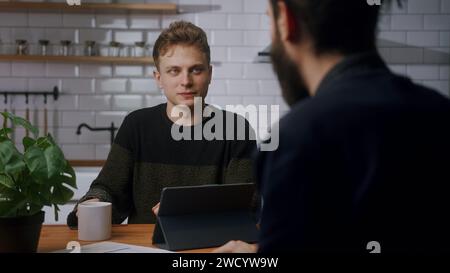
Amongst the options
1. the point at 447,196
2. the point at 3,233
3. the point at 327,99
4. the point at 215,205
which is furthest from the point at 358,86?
the point at 3,233

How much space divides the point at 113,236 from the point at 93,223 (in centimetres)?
7

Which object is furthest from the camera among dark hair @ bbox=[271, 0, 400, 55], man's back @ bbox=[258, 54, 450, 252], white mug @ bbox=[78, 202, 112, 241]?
white mug @ bbox=[78, 202, 112, 241]

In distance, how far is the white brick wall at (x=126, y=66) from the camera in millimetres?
3201

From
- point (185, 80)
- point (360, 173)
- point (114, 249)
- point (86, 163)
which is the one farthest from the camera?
point (86, 163)

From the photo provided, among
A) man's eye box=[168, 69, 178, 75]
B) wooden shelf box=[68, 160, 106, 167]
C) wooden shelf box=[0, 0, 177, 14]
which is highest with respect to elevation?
wooden shelf box=[0, 0, 177, 14]

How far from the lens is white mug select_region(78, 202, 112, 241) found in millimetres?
1265

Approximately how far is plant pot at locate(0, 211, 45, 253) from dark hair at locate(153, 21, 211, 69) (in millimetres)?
798

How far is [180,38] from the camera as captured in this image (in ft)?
5.68

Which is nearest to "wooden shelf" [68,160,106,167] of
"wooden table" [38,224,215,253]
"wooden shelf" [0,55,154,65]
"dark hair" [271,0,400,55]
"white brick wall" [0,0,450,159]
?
"white brick wall" [0,0,450,159]

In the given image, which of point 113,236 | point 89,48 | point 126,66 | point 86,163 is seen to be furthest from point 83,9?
point 113,236

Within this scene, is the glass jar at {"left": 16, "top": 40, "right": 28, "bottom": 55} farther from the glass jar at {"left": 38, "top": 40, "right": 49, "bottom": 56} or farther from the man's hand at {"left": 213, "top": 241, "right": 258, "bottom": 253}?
the man's hand at {"left": 213, "top": 241, "right": 258, "bottom": 253}

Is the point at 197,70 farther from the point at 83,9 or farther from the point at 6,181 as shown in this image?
the point at 83,9

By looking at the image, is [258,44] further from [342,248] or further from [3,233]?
[342,248]
